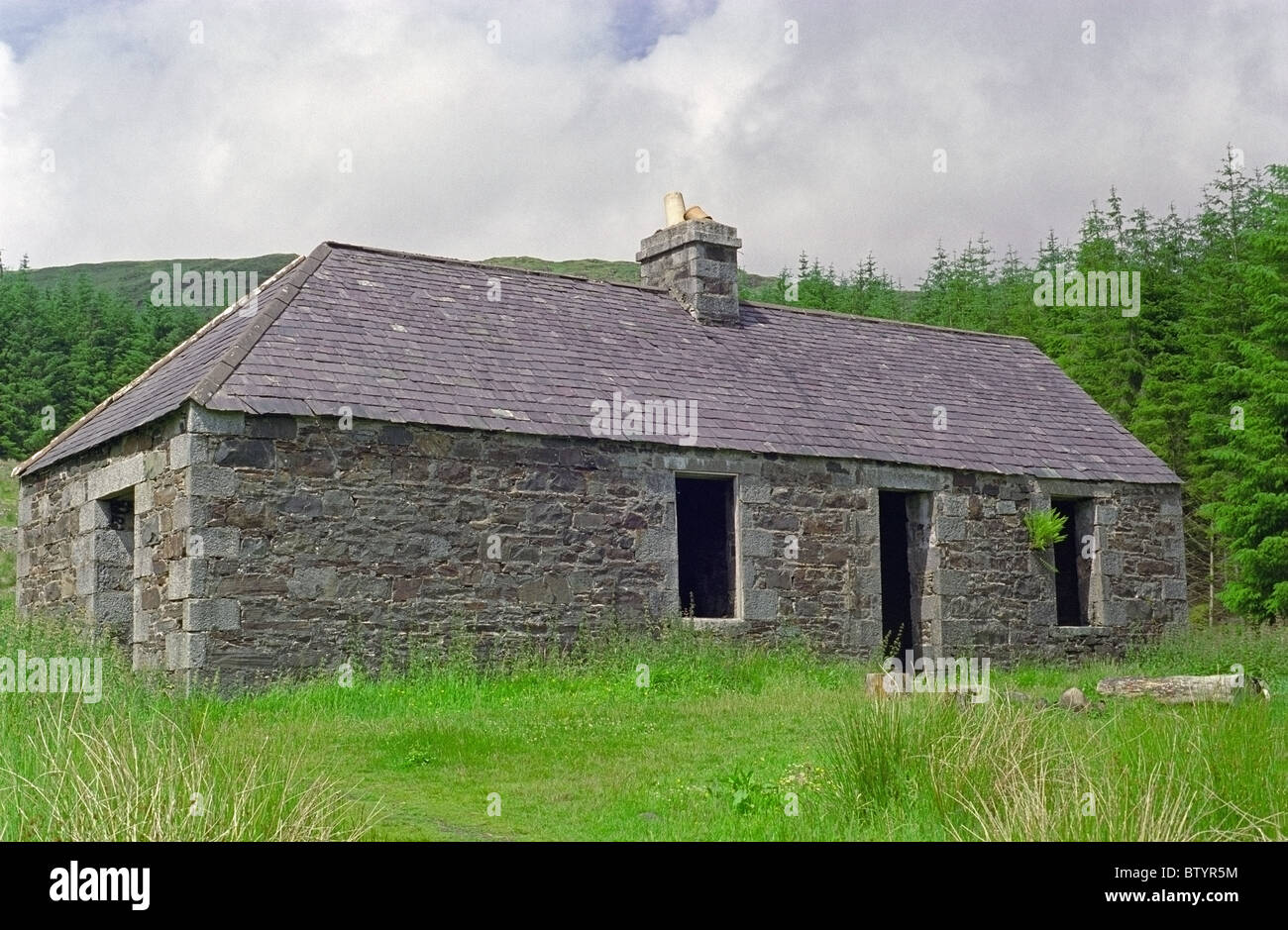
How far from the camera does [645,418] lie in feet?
51.8

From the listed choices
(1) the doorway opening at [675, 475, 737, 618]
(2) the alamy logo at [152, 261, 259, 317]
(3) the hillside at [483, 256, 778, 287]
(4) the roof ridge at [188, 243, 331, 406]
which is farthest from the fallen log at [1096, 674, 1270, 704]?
(3) the hillside at [483, 256, 778, 287]

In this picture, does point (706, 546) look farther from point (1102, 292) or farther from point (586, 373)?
point (1102, 292)

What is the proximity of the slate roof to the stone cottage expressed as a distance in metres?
0.05

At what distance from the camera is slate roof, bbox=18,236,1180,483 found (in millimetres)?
14320

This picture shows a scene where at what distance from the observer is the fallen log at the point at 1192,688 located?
36.7 feet

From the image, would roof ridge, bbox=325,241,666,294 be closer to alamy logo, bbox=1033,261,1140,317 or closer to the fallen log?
the fallen log

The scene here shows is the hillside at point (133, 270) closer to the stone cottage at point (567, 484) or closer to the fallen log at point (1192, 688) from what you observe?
the stone cottage at point (567, 484)

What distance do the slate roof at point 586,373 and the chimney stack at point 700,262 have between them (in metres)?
0.27

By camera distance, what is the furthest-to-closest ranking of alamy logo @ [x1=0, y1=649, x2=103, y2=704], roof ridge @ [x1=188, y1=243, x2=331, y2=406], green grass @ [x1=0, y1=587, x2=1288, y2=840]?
roof ridge @ [x1=188, y1=243, x2=331, y2=406] < alamy logo @ [x1=0, y1=649, x2=103, y2=704] < green grass @ [x1=0, y1=587, x2=1288, y2=840]

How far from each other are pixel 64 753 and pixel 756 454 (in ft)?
32.7

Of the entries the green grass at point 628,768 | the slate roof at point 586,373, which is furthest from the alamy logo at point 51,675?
the slate roof at point 586,373
